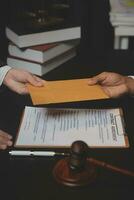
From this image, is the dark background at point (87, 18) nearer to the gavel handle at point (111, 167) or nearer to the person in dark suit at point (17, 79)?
the person in dark suit at point (17, 79)

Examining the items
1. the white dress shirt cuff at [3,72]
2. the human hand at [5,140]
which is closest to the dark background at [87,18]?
the white dress shirt cuff at [3,72]

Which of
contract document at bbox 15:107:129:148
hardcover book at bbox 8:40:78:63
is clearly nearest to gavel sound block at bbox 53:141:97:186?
contract document at bbox 15:107:129:148

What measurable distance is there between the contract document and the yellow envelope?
8 cm

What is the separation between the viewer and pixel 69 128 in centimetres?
100

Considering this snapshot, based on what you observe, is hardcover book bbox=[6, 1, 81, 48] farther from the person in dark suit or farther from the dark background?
the person in dark suit

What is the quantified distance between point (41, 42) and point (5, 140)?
0.61 m

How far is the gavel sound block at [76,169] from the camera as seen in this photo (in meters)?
0.75

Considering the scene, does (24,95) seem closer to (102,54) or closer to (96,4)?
(102,54)

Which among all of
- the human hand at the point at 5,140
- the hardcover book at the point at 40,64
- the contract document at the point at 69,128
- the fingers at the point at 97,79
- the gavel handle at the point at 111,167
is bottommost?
the hardcover book at the point at 40,64

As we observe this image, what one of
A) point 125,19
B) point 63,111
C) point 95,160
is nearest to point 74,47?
point 125,19

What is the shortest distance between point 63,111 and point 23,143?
216 millimetres

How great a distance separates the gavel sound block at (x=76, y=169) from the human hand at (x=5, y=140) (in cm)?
17

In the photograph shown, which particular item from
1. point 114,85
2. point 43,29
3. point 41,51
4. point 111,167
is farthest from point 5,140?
point 43,29

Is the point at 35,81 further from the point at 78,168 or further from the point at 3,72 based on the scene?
the point at 78,168
